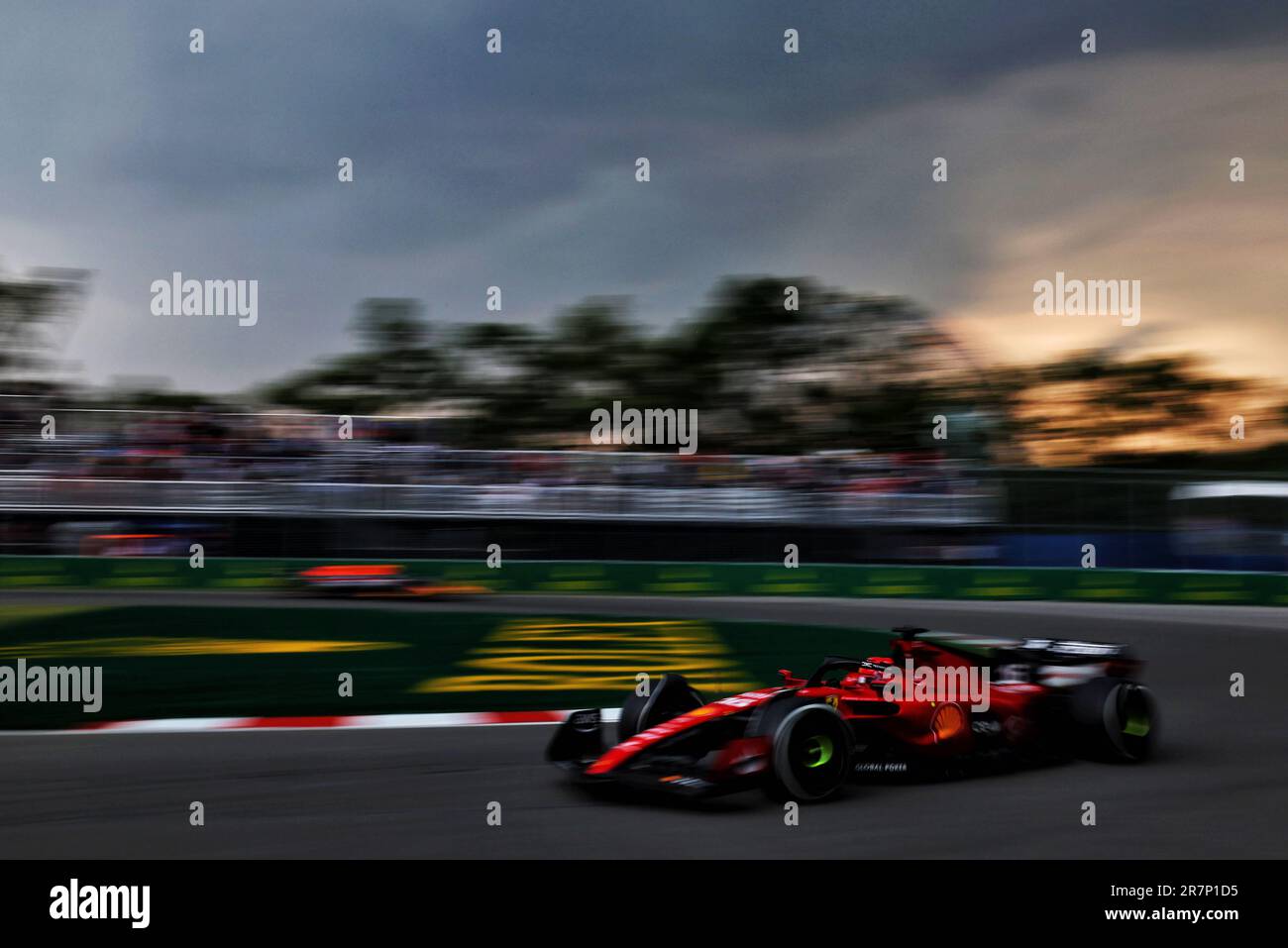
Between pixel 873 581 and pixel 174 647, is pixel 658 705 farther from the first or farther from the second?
pixel 873 581

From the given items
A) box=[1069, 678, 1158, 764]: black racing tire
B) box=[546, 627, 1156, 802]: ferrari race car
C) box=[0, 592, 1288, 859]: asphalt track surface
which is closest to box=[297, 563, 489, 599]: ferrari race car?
box=[0, 592, 1288, 859]: asphalt track surface

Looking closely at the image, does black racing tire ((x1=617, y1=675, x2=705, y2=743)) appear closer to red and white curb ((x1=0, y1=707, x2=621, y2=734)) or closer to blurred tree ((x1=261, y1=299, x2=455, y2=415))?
red and white curb ((x1=0, y1=707, x2=621, y2=734))

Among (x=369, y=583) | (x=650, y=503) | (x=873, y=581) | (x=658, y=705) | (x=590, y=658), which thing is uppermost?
(x=650, y=503)

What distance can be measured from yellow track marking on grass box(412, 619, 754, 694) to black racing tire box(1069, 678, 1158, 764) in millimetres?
3805

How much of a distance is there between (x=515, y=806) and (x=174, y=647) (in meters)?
6.30

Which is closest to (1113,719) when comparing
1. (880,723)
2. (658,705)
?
(880,723)

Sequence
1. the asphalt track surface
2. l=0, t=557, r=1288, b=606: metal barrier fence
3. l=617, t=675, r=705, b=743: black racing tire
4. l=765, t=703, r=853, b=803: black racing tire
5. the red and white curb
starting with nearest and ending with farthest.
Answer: the asphalt track surface, l=765, t=703, r=853, b=803: black racing tire, l=617, t=675, r=705, b=743: black racing tire, the red and white curb, l=0, t=557, r=1288, b=606: metal barrier fence

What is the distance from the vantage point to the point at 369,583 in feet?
48.1

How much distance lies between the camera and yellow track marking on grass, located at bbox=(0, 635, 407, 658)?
10.3 meters

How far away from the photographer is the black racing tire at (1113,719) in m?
A: 6.11

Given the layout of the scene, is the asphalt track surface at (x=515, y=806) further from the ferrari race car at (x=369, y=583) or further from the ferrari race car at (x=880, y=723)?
the ferrari race car at (x=369, y=583)

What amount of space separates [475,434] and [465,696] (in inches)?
795

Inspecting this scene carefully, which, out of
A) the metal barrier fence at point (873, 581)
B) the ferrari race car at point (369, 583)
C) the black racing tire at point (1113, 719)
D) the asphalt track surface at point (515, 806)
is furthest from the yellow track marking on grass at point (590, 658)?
Answer: the black racing tire at point (1113, 719)

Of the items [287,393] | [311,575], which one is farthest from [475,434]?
Answer: [311,575]
